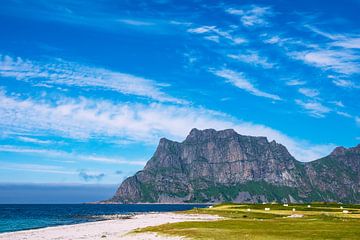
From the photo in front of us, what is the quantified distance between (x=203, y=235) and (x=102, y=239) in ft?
46.5

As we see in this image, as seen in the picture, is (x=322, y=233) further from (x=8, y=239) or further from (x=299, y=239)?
(x=8, y=239)

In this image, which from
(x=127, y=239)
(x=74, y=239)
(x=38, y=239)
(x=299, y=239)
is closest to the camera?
(x=299, y=239)

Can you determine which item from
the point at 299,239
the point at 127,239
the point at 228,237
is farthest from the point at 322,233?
the point at 127,239

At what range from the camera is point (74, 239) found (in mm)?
61781

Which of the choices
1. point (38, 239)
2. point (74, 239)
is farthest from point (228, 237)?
point (38, 239)

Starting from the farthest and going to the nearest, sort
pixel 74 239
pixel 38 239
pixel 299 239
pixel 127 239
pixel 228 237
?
pixel 38 239, pixel 74 239, pixel 127 239, pixel 228 237, pixel 299 239

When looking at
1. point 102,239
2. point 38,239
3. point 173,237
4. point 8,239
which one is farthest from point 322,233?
point 8,239

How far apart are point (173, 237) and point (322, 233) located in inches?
728

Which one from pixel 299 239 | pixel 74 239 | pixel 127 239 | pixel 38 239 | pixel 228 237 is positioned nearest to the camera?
pixel 299 239

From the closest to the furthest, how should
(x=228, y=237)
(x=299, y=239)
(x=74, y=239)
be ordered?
(x=299, y=239) → (x=228, y=237) → (x=74, y=239)

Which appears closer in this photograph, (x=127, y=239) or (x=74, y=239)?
(x=127, y=239)

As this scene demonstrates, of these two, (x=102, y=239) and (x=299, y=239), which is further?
(x=102, y=239)

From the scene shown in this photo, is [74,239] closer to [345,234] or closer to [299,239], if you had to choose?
[299,239]

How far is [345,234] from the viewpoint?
51438mm
